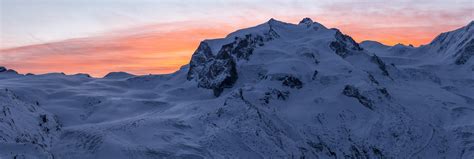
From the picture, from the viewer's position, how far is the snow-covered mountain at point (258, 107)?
71.6 metres

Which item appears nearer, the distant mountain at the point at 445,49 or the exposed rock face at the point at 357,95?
the exposed rock face at the point at 357,95

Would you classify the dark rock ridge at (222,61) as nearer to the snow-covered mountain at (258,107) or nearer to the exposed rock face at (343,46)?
the snow-covered mountain at (258,107)

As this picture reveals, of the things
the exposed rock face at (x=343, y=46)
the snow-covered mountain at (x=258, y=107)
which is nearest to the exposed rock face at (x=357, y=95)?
the snow-covered mountain at (x=258, y=107)

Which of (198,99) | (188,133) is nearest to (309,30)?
→ (198,99)

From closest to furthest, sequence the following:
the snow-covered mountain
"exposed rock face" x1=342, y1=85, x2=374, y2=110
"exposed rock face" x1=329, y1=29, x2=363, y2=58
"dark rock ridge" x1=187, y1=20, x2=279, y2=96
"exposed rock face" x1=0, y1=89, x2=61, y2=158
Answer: "exposed rock face" x1=0, y1=89, x2=61, y2=158 → the snow-covered mountain → "exposed rock face" x1=342, y1=85, x2=374, y2=110 → "dark rock ridge" x1=187, y1=20, x2=279, y2=96 → "exposed rock face" x1=329, y1=29, x2=363, y2=58

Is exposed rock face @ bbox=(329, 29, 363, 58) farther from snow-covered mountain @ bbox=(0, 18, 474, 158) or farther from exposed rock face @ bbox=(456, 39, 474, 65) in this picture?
exposed rock face @ bbox=(456, 39, 474, 65)

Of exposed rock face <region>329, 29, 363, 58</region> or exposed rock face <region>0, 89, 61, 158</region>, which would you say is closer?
exposed rock face <region>0, 89, 61, 158</region>

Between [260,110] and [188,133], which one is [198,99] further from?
[188,133]

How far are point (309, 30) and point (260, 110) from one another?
52.3 meters

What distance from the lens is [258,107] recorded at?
3506 inches

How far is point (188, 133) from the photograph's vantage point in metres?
75.8

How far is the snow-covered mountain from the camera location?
71562 mm

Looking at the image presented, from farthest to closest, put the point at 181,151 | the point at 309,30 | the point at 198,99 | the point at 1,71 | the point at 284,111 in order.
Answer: the point at 309,30
the point at 1,71
the point at 198,99
the point at 284,111
the point at 181,151

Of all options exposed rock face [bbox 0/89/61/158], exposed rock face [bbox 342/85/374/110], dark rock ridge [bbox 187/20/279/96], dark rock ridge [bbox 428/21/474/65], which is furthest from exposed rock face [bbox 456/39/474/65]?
exposed rock face [bbox 0/89/61/158]
